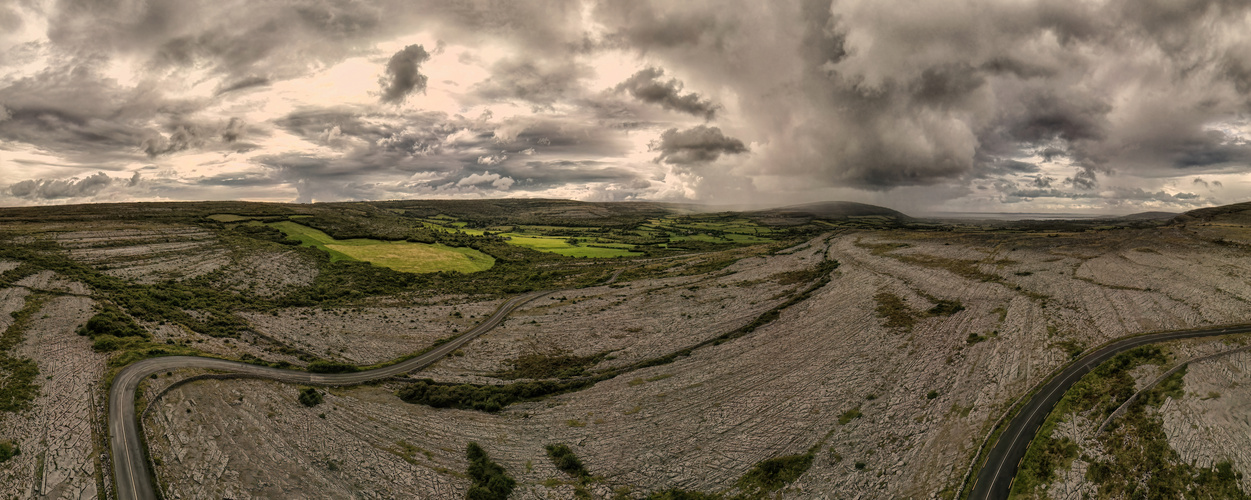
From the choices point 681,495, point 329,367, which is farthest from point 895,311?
point 329,367

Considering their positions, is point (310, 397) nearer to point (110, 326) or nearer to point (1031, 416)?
point (110, 326)

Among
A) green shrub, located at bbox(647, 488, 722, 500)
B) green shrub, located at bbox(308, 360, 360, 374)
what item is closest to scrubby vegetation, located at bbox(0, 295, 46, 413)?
green shrub, located at bbox(308, 360, 360, 374)

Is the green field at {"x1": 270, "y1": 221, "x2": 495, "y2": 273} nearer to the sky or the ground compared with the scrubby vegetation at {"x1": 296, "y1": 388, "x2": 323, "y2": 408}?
nearer to the sky

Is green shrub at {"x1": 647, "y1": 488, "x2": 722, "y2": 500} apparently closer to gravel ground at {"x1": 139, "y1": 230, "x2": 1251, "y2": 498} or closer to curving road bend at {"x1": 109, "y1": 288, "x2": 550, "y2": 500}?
gravel ground at {"x1": 139, "y1": 230, "x2": 1251, "y2": 498}

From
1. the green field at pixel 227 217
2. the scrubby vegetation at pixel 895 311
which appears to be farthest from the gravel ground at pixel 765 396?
the green field at pixel 227 217

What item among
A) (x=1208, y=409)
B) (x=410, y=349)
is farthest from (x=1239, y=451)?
(x=410, y=349)
